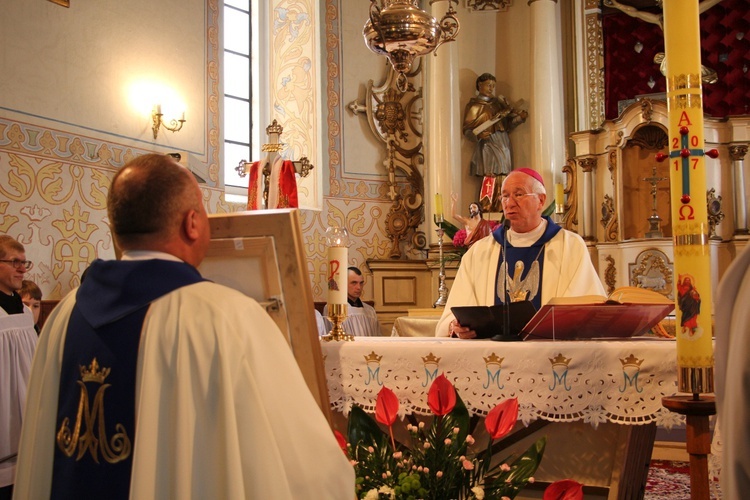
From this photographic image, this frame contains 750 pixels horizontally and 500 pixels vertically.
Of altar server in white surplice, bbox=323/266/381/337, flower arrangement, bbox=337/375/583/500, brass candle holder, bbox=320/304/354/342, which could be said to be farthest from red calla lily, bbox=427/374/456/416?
altar server in white surplice, bbox=323/266/381/337

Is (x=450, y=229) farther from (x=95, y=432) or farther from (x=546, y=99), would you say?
(x=95, y=432)

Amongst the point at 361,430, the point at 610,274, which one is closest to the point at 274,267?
the point at 361,430

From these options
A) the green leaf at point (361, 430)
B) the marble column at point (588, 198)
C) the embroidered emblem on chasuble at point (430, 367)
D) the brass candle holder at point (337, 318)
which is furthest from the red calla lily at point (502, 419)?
the marble column at point (588, 198)

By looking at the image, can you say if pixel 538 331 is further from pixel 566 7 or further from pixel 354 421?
pixel 566 7

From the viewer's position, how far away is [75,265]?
6.75 m

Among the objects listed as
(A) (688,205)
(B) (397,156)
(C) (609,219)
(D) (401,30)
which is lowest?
(A) (688,205)

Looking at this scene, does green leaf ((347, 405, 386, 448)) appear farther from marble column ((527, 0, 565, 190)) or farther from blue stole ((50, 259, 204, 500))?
marble column ((527, 0, 565, 190))

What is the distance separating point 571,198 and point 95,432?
304 inches

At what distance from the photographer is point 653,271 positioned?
793 centimetres

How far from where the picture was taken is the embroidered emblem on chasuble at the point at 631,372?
2730mm

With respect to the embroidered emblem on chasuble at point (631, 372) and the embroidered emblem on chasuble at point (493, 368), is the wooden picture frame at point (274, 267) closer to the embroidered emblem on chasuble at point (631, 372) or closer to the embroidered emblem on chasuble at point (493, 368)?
the embroidered emblem on chasuble at point (493, 368)

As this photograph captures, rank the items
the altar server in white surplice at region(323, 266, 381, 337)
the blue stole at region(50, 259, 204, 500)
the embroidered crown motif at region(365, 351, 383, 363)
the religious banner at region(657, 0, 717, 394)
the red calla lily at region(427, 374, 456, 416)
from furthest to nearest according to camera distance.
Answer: the altar server in white surplice at region(323, 266, 381, 337), the embroidered crown motif at region(365, 351, 383, 363), the religious banner at region(657, 0, 717, 394), the red calla lily at region(427, 374, 456, 416), the blue stole at region(50, 259, 204, 500)

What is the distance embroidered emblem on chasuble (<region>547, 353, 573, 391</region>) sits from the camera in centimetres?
280

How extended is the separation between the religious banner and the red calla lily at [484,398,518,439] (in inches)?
24.3
